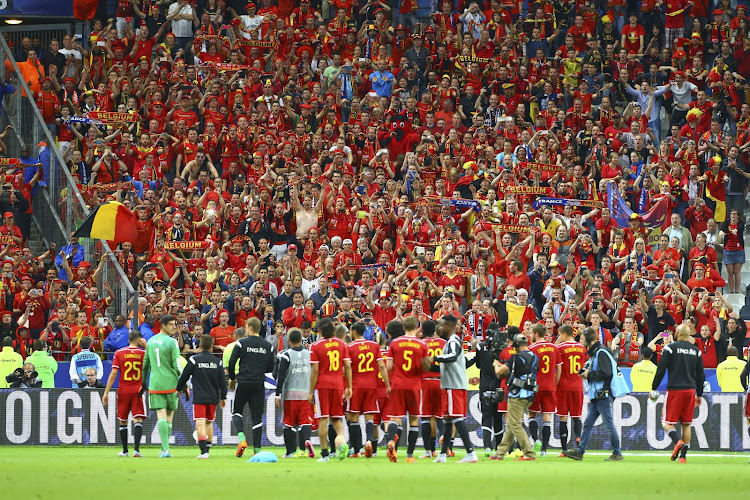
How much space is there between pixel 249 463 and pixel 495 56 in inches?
684

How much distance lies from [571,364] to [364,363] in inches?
131

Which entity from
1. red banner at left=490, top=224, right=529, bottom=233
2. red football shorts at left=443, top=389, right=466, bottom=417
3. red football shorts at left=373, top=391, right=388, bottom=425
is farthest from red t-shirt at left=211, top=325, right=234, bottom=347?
red football shorts at left=443, top=389, right=466, bottom=417

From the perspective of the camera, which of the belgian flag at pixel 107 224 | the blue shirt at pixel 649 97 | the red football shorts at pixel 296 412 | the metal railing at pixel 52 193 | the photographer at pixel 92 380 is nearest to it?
the red football shorts at pixel 296 412

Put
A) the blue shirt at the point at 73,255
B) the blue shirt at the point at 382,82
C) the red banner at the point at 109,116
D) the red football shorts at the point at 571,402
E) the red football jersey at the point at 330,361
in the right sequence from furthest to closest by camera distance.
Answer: the blue shirt at the point at 382,82
the red banner at the point at 109,116
the blue shirt at the point at 73,255
the red football shorts at the point at 571,402
the red football jersey at the point at 330,361

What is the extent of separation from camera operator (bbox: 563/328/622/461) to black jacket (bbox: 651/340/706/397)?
0.70 metres

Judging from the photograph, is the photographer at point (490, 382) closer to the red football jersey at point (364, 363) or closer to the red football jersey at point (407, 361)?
the red football jersey at point (407, 361)

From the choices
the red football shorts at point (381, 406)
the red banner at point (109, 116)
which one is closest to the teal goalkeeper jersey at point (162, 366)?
the red football shorts at point (381, 406)

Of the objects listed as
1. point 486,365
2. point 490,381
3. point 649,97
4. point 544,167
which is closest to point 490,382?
point 490,381

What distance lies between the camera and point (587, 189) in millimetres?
28828

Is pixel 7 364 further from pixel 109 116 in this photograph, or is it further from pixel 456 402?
pixel 456 402

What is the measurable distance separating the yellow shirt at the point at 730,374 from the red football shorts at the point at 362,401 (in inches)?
291

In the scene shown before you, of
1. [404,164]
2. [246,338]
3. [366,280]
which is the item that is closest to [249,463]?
[246,338]

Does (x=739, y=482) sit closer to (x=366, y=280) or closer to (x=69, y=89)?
(x=366, y=280)

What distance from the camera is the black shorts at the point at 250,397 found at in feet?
61.9
